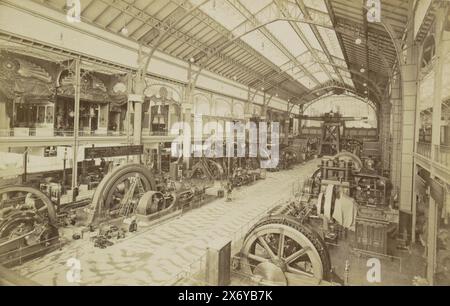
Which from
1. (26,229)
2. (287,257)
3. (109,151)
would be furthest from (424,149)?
(26,229)

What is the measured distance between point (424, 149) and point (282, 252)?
18.9ft

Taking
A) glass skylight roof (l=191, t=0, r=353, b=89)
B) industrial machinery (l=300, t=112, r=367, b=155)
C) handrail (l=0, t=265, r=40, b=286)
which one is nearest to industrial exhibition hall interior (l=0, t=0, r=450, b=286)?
handrail (l=0, t=265, r=40, b=286)

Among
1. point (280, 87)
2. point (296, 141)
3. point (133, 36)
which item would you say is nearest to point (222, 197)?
point (133, 36)

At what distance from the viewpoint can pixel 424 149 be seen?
9.06 meters

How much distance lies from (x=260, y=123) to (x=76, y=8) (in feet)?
51.2

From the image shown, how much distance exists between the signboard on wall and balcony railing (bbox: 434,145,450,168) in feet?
34.4

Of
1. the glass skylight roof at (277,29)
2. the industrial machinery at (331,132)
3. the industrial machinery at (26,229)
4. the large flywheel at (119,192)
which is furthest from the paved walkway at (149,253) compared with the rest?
the industrial machinery at (331,132)

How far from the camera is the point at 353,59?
71.8ft

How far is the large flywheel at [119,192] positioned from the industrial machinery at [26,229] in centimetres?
155

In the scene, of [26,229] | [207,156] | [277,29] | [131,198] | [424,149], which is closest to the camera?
[26,229]

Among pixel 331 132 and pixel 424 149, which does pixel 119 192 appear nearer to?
pixel 424 149

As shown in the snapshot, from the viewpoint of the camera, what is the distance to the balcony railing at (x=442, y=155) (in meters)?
6.22
